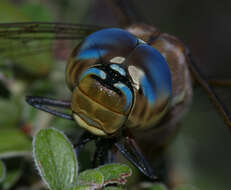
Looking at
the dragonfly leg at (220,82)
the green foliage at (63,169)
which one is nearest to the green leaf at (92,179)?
the green foliage at (63,169)

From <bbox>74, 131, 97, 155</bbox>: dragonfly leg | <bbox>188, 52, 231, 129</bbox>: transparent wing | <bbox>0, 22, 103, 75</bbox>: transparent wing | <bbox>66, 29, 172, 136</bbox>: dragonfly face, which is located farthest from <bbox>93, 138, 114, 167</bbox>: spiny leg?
<bbox>0, 22, 103, 75</bbox>: transparent wing

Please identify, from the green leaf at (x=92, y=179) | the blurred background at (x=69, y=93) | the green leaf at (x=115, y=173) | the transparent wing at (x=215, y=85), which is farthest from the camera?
the blurred background at (x=69, y=93)

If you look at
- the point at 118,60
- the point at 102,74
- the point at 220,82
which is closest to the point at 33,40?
the point at 118,60

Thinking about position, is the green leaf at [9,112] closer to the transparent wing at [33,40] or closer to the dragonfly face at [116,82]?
the transparent wing at [33,40]

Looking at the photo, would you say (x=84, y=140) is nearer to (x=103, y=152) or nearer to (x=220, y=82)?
(x=103, y=152)

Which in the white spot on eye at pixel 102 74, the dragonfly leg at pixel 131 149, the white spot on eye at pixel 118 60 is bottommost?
the dragonfly leg at pixel 131 149

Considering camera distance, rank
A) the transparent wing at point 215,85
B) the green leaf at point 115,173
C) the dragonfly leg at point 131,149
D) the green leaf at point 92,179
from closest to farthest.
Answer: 1. the green leaf at point 92,179
2. the green leaf at point 115,173
3. the dragonfly leg at point 131,149
4. the transparent wing at point 215,85
